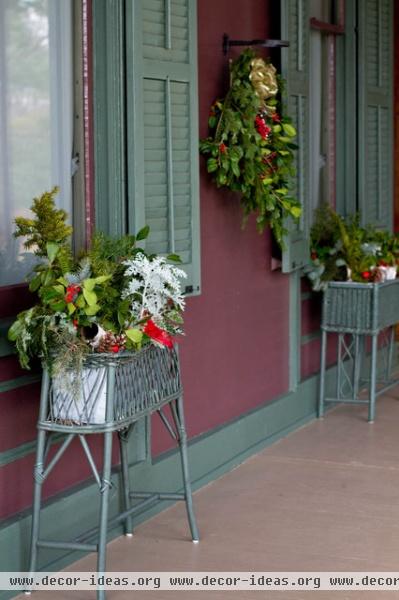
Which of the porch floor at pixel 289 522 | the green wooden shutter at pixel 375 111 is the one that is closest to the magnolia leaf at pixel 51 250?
the porch floor at pixel 289 522

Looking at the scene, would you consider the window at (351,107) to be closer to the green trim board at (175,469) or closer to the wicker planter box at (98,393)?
the green trim board at (175,469)

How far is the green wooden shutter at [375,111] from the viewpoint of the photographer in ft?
21.1

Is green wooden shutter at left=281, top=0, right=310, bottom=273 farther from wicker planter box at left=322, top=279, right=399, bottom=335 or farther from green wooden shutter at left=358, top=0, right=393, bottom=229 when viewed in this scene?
green wooden shutter at left=358, top=0, right=393, bottom=229

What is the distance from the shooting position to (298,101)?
17.8 feet

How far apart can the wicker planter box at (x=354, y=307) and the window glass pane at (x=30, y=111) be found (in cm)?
224

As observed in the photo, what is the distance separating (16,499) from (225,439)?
153cm

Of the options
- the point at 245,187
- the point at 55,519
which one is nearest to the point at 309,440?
the point at 245,187

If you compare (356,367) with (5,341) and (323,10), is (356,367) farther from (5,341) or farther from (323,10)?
(5,341)

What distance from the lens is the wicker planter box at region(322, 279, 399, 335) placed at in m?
5.71

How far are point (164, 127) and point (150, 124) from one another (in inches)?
3.9

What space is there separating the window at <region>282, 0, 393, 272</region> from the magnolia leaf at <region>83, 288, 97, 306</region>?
2.61 metres

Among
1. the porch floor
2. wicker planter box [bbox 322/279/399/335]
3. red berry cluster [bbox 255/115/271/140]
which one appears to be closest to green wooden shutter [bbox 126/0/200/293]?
red berry cluster [bbox 255/115/271/140]

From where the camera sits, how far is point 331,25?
6.11 meters

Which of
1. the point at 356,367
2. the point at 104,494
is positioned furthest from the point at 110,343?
the point at 356,367
